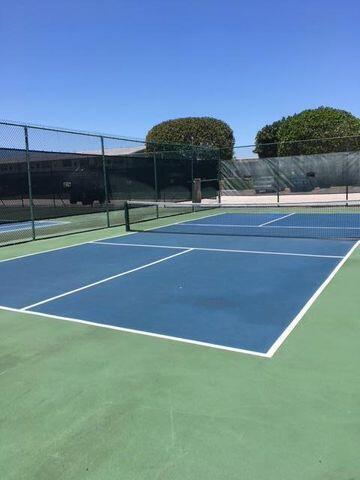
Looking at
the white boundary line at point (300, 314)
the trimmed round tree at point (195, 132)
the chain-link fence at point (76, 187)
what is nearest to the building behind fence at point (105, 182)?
the chain-link fence at point (76, 187)

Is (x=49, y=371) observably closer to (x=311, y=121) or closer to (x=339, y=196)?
(x=339, y=196)

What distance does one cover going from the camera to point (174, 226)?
15805mm

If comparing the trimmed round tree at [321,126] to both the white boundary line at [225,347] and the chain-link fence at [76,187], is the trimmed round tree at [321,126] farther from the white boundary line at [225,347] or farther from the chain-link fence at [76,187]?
the white boundary line at [225,347]

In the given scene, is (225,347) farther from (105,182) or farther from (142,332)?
(105,182)

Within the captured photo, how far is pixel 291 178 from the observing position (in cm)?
2614

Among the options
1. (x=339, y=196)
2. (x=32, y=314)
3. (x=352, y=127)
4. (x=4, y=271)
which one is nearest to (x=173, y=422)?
(x=32, y=314)

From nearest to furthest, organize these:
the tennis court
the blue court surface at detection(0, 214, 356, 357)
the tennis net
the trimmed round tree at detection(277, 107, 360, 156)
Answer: the tennis court < the blue court surface at detection(0, 214, 356, 357) < the tennis net < the trimmed round tree at detection(277, 107, 360, 156)

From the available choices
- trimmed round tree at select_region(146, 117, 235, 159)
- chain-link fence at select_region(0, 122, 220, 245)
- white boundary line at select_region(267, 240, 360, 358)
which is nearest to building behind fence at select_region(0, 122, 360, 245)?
chain-link fence at select_region(0, 122, 220, 245)

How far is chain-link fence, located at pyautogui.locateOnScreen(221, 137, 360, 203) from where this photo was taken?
81.4 feet

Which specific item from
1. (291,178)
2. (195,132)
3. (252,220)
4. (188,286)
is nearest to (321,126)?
(195,132)

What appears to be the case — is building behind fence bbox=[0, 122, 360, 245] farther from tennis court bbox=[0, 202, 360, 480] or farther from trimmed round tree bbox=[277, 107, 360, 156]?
trimmed round tree bbox=[277, 107, 360, 156]

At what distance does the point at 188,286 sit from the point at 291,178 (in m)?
20.1

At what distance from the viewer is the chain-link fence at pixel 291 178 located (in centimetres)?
2480

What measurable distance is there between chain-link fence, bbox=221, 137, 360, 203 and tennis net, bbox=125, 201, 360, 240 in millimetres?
4564
